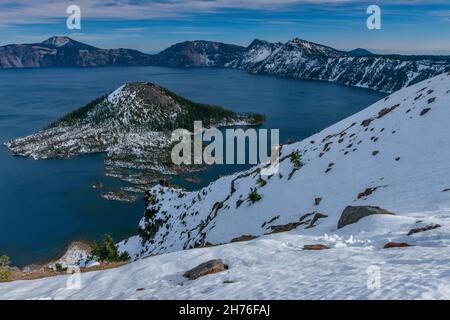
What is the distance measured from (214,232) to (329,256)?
1130 inches

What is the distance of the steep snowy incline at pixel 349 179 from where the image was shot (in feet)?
97.0

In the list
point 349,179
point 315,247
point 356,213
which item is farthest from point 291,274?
point 349,179

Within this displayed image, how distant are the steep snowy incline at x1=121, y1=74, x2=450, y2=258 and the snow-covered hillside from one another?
0.56 ft

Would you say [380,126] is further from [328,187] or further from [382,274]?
[382,274]

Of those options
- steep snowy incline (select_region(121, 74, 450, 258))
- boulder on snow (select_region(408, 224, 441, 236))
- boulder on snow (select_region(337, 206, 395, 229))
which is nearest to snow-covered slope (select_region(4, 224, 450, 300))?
boulder on snow (select_region(408, 224, 441, 236))

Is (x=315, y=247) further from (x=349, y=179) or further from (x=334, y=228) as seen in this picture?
(x=349, y=179)

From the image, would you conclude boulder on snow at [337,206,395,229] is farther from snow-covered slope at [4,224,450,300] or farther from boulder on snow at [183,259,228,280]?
boulder on snow at [183,259,228,280]

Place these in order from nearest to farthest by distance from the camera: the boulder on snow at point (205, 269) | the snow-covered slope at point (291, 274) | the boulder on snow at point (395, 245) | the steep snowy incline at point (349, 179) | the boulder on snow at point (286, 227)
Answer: the snow-covered slope at point (291, 274) < the boulder on snow at point (395, 245) < the boulder on snow at point (205, 269) < the steep snowy incline at point (349, 179) < the boulder on snow at point (286, 227)

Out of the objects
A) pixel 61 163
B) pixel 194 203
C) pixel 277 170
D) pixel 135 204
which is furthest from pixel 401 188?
pixel 61 163

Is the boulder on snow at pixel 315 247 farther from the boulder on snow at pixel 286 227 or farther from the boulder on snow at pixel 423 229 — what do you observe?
the boulder on snow at pixel 286 227

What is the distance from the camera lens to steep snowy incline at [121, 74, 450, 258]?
2956 cm

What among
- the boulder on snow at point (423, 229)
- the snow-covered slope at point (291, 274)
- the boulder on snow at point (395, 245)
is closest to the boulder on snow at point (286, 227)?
the snow-covered slope at point (291, 274)

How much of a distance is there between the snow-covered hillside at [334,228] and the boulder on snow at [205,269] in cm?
46

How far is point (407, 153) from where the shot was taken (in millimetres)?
36281
